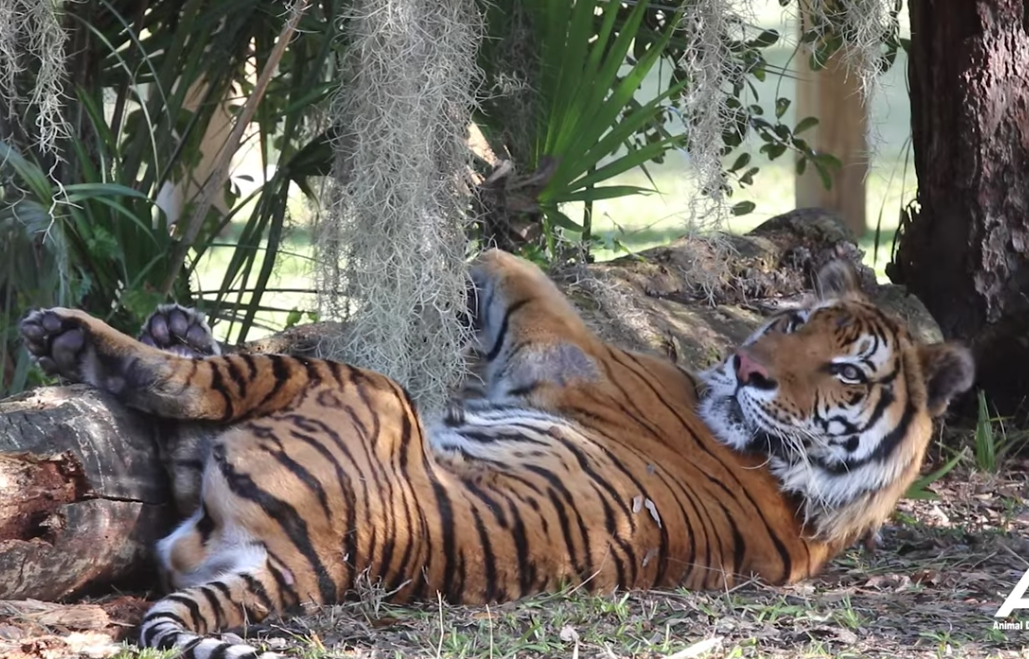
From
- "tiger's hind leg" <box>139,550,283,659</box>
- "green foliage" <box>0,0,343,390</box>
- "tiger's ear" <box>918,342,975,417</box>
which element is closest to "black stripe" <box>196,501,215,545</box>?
"tiger's hind leg" <box>139,550,283,659</box>

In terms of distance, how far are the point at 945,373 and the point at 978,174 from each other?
1.54 metres

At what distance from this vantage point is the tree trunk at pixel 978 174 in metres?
4.93

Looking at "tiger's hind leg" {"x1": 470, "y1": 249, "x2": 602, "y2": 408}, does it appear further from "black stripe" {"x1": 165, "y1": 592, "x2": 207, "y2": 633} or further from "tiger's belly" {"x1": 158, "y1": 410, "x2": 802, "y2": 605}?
"black stripe" {"x1": 165, "y1": 592, "x2": 207, "y2": 633}

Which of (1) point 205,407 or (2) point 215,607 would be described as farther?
(1) point 205,407

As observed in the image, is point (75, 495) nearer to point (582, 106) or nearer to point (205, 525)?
point (205, 525)

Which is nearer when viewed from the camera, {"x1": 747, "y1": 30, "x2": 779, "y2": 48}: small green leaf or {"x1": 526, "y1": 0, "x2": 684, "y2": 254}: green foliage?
{"x1": 526, "y1": 0, "x2": 684, "y2": 254}: green foliage

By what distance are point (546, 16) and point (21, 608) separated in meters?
2.45

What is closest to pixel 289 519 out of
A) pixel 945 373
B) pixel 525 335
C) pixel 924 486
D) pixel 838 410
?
pixel 525 335

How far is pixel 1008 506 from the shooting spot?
4410 millimetres

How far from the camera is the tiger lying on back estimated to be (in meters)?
3.04

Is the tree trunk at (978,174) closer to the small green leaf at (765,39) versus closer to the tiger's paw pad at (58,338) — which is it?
the small green leaf at (765,39)

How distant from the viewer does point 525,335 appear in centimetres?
391

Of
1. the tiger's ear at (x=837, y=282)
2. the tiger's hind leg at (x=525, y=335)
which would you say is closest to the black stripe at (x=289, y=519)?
the tiger's hind leg at (x=525, y=335)

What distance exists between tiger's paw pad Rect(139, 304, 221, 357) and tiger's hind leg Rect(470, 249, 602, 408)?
2.58 feet
